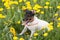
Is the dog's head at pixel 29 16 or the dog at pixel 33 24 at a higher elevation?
the dog's head at pixel 29 16

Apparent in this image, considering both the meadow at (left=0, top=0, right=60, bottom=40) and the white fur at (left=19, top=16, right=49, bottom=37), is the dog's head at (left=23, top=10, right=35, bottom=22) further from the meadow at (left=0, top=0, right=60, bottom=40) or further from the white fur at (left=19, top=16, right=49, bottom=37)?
the meadow at (left=0, top=0, right=60, bottom=40)

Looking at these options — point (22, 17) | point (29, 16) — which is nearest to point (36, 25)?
point (29, 16)

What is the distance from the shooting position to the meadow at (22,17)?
3.71 meters

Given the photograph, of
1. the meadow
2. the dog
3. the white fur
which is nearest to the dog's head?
the dog

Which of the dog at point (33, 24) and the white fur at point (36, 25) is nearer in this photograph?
the dog at point (33, 24)

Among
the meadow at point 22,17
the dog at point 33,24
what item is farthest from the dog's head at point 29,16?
the meadow at point 22,17

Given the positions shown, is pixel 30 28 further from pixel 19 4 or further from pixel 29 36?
pixel 19 4

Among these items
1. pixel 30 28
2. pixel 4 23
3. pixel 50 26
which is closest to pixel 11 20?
pixel 4 23

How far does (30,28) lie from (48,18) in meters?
0.51

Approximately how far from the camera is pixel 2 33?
12.5 feet

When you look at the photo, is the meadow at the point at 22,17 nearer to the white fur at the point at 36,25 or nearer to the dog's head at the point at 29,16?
the white fur at the point at 36,25

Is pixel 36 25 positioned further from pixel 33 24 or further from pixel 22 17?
pixel 22 17

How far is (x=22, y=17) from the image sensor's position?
4164 millimetres

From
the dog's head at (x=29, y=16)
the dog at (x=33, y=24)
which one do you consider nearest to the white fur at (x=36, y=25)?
the dog at (x=33, y=24)
